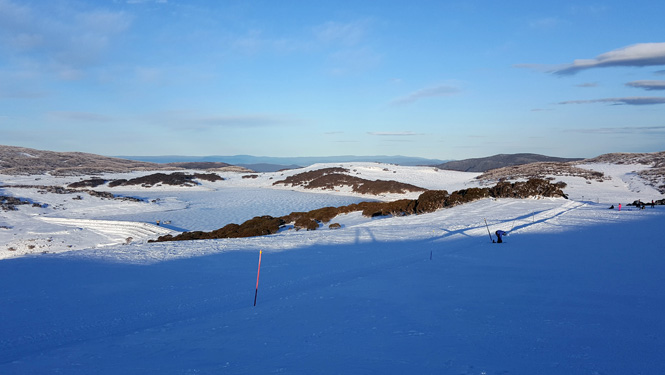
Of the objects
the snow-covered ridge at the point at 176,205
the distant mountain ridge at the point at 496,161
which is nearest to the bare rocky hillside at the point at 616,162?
the snow-covered ridge at the point at 176,205

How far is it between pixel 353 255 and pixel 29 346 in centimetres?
873

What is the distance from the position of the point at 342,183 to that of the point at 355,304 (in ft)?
136

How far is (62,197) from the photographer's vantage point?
33.5 metres

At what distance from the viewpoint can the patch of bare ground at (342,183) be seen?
41.5 metres

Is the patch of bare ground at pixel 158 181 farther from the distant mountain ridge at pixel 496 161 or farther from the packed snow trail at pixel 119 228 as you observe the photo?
the distant mountain ridge at pixel 496 161

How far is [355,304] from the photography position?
7.75 metres

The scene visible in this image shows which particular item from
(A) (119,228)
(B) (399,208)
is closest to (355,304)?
(B) (399,208)

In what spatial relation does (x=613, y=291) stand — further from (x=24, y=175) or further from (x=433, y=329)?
(x=24, y=175)

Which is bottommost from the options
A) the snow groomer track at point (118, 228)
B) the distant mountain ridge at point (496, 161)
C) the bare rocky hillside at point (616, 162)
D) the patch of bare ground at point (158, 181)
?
the snow groomer track at point (118, 228)

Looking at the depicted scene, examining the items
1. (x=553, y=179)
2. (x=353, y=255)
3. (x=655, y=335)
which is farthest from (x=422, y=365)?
(x=553, y=179)

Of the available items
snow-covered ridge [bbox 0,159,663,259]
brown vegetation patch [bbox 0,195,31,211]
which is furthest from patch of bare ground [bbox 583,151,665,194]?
brown vegetation patch [bbox 0,195,31,211]

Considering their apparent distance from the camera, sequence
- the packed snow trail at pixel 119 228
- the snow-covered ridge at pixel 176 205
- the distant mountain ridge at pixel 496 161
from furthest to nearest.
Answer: the distant mountain ridge at pixel 496 161
the packed snow trail at pixel 119 228
the snow-covered ridge at pixel 176 205

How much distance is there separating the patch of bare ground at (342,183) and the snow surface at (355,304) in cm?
2365

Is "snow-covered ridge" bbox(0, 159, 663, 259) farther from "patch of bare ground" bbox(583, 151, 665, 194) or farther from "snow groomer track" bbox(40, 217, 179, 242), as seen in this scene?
"patch of bare ground" bbox(583, 151, 665, 194)
